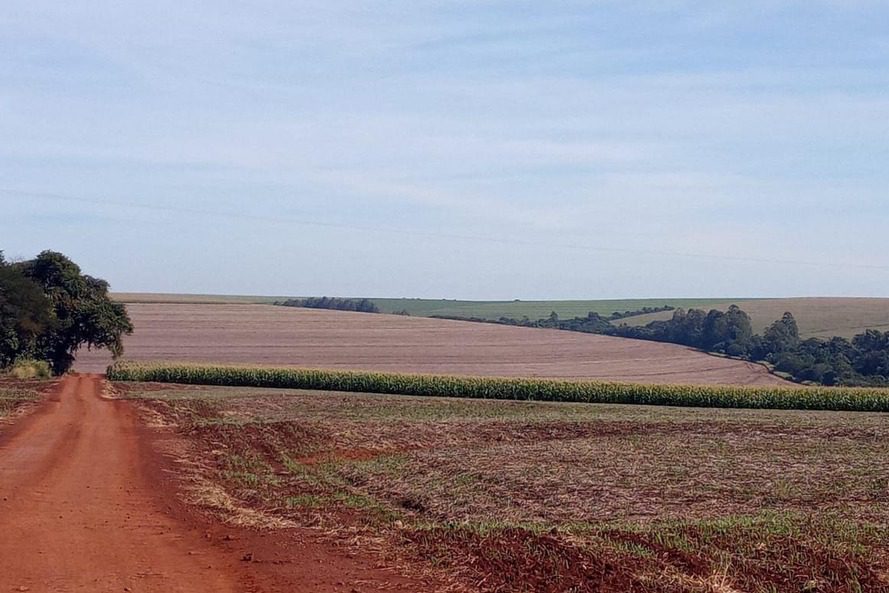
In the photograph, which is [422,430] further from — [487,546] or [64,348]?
[64,348]

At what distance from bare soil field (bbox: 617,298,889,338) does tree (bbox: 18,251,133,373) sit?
66.6 m

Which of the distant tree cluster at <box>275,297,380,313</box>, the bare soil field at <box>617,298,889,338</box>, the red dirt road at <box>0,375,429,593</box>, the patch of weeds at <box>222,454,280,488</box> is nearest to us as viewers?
the red dirt road at <box>0,375,429,593</box>

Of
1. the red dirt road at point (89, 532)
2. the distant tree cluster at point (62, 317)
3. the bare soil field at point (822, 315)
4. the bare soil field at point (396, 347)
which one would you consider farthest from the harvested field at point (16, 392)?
the bare soil field at point (822, 315)

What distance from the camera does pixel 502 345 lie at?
84062 millimetres

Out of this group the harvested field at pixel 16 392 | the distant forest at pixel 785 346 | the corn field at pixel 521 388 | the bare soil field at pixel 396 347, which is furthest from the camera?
the distant forest at pixel 785 346

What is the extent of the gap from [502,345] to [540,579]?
7464cm

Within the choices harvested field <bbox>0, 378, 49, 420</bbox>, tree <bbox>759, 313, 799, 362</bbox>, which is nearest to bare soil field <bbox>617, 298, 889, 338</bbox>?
tree <bbox>759, 313, 799, 362</bbox>

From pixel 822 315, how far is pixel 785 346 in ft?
91.7

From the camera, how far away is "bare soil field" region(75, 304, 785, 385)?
67312 mm

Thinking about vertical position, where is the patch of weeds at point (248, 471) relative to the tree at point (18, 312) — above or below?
below

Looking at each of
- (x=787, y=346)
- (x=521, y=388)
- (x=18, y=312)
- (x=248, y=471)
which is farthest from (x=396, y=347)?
(x=248, y=471)

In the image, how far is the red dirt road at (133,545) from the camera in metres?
9.45

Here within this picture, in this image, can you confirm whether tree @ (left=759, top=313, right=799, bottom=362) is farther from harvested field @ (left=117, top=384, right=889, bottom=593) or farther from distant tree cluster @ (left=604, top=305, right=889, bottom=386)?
harvested field @ (left=117, top=384, right=889, bottom=593)

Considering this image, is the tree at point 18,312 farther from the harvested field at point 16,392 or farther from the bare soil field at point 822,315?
the bare soil field at point 822,315
